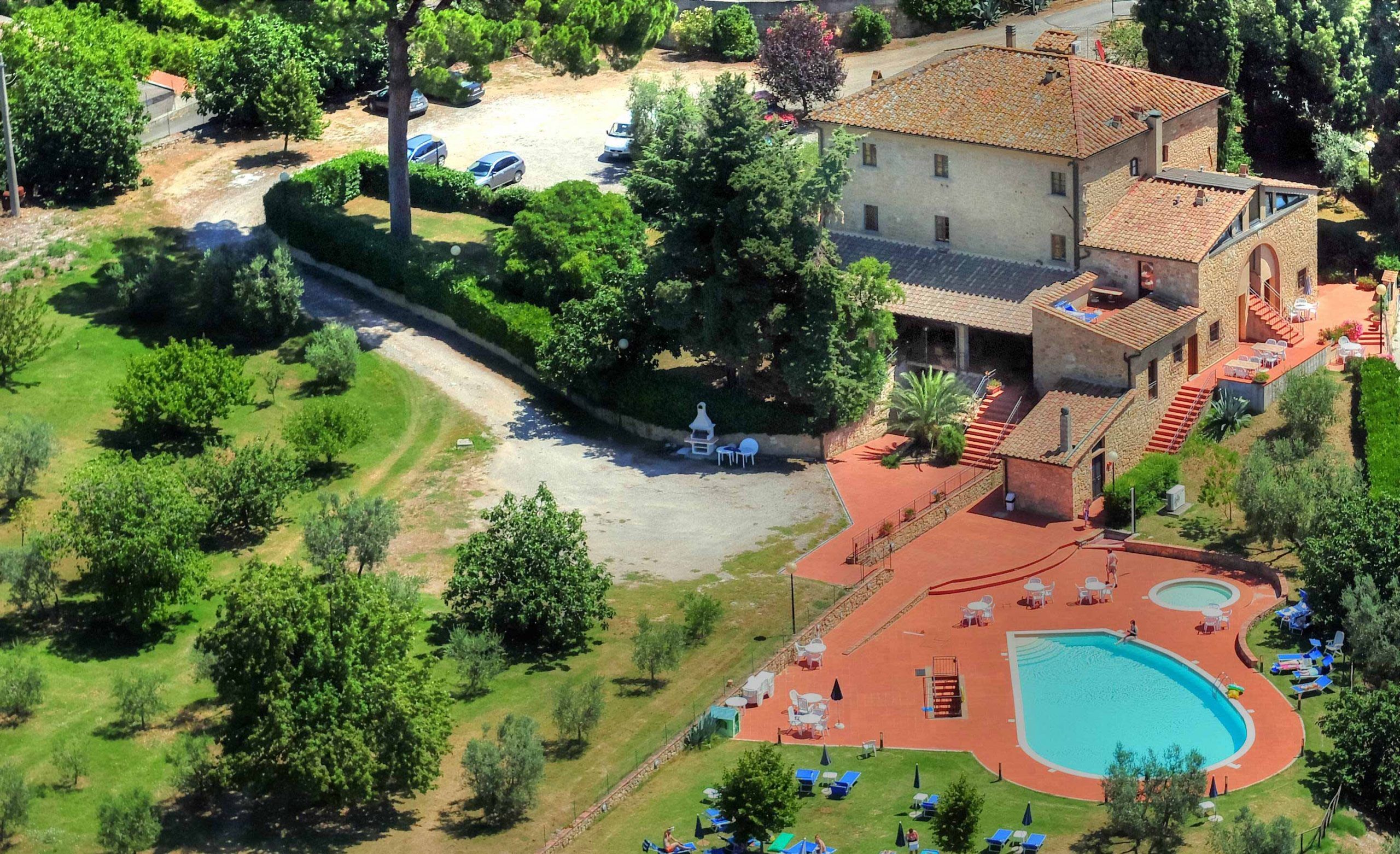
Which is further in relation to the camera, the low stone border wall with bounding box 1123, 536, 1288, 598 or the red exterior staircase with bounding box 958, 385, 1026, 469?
the red exterior staircase with bounding box 958, 385, 1026, 469

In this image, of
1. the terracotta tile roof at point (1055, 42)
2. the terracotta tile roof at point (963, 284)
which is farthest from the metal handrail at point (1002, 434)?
the terracotta tile roof at point (1055, 42)

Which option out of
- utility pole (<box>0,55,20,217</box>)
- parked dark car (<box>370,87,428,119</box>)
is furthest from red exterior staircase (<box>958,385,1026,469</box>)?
utility pole (<box>0,55,20,217</box>)

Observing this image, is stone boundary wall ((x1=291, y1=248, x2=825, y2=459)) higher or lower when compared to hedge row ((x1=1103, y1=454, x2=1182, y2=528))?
higher

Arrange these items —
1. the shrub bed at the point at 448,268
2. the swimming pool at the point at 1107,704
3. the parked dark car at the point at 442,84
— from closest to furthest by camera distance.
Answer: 1. the swimming pool at the point at 1107,704
2. the shrub bed at the point at 448,268
3. the parked dark car at the point at 442,84

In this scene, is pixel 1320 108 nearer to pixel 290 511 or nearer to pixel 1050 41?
pixel 1050 41

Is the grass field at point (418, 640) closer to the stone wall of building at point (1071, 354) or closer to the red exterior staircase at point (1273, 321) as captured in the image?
the stone wall of building at point (1071, 354)

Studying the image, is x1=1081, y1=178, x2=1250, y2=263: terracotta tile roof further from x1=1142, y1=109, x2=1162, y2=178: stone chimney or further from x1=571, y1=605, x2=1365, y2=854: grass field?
x1=571, y1=605, x2=1365, y2=854: grass field
